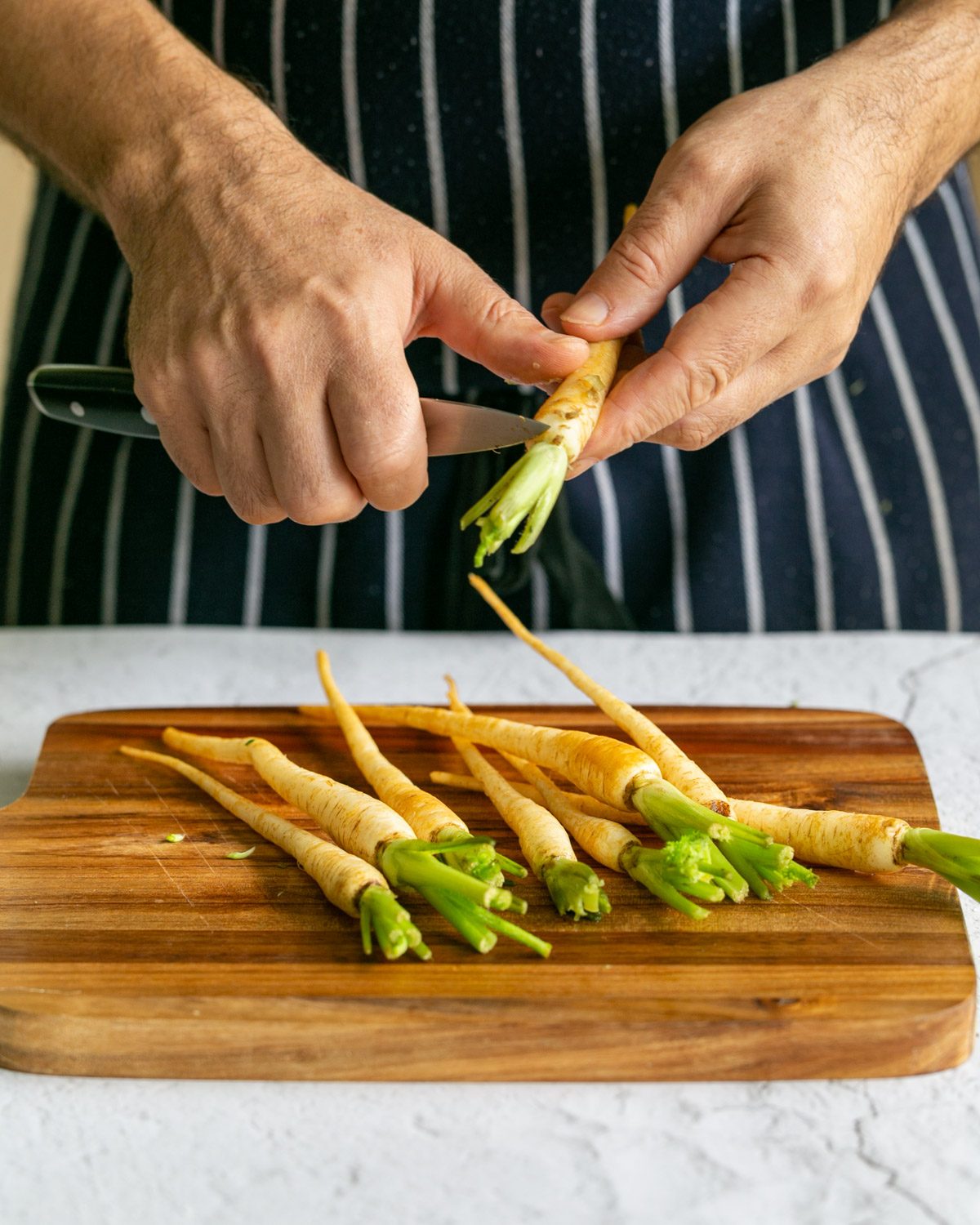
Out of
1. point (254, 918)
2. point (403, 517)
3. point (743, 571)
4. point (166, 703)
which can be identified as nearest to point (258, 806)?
point (254, 918)

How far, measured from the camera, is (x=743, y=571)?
5.75 feet

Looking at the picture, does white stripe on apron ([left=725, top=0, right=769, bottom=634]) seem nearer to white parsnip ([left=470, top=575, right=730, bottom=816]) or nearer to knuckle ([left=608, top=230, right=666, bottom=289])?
white parsnip ([left=470, top=575, right=730, bottom=816])

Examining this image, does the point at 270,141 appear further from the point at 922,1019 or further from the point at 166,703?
the point at 922,1019

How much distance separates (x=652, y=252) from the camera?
45.3 inches

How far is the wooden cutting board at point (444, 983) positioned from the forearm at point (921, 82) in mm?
750

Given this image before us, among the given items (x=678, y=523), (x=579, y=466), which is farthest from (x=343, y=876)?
(x=678, y=523)

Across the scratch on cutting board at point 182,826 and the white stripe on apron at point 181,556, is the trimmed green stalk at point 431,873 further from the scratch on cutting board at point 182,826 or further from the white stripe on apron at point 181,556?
the white stripe on apron at point 181,556

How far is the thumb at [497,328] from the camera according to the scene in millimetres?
1101

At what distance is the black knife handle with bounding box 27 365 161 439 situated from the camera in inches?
50.8

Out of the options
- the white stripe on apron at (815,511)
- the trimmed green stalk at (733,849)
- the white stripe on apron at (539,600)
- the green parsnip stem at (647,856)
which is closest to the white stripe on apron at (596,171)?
the white stripe on apron at (539,600)

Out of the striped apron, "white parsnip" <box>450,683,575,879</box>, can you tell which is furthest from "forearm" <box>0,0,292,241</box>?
"white parsnip" <box>450,683,575,879</box>

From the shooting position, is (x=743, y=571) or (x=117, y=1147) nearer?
(x=117, y=1147)

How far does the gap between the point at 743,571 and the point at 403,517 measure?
46 cm

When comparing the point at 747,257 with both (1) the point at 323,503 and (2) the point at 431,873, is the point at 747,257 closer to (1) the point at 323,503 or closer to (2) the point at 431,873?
(1) the point at 323,503
